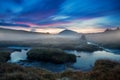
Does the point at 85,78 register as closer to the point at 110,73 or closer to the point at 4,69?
the point at 110,73

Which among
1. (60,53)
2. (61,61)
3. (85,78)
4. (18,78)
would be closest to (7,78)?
(18,78)

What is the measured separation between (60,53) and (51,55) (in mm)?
4225

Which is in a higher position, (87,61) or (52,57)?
(52,57)

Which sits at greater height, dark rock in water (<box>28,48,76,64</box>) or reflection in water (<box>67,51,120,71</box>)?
dark rock in water (<box>28,48,76,64</box>)

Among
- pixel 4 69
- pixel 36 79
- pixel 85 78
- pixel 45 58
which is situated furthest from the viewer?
pixel 45 58

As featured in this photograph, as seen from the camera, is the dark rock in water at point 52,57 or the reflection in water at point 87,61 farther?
the dark rock in water at point 52,57

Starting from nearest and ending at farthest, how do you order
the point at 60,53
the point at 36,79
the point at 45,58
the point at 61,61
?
the point at 36,79, the point at 61,61, the point at 45,58, the point at 60,53

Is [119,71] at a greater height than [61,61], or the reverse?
[119,71]

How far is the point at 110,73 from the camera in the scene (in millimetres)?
16875

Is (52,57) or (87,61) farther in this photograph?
(52,57)

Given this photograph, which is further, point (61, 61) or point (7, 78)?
point (61, 61)

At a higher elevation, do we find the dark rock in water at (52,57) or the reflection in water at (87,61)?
the dark rock in water at (52,57)

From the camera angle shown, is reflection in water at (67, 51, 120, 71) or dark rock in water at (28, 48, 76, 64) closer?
reflection in water at (67, 51, 120, 71)

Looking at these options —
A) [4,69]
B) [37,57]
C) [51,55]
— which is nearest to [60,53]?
[51,55]
